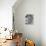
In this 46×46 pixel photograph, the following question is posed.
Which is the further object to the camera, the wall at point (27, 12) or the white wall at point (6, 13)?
the wall at point (27, 12)

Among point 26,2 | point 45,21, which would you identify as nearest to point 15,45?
point 45,21

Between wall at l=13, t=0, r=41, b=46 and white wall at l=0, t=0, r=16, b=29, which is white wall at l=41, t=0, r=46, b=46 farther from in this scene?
white wall at l=0, t=0, r=16, b=29

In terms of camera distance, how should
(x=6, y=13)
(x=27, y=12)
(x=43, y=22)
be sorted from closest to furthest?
(x=6, y=13)
(x=43, y=22)
(x=27, y=12)

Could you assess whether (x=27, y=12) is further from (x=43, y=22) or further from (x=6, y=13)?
(x=6, y=13)

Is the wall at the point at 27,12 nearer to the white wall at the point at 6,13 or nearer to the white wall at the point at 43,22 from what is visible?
the white wall at the point at 43,22

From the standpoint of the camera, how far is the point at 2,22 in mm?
4199

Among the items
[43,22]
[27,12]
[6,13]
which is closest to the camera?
[6,13]

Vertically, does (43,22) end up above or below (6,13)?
below

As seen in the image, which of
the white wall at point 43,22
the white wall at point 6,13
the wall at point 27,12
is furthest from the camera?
the wall at point 27,12

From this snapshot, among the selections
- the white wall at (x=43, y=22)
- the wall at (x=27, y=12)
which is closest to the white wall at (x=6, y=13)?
the wall at (x=27, y=12)

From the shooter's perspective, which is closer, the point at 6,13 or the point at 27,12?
the point at 6,13

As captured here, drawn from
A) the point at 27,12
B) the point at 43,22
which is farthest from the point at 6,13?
the point at 43,22

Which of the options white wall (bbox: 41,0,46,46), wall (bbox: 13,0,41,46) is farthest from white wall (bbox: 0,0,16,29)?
white wall (bbox: 41,0,46,46)

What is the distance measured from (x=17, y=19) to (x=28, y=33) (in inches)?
32.6
